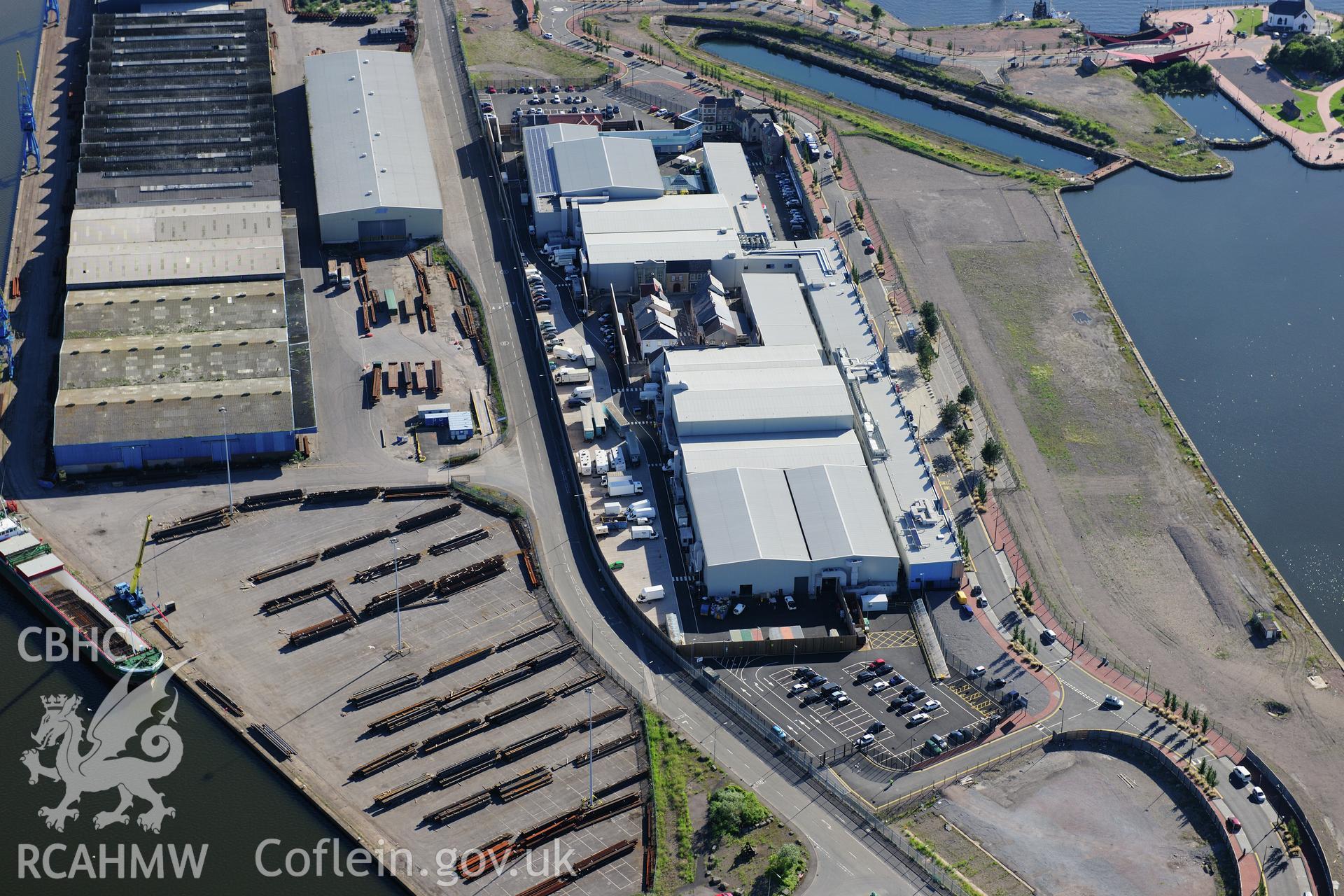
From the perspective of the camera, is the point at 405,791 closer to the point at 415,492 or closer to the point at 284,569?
the point at 284,569

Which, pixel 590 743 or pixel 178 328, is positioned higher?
pixel 178 328

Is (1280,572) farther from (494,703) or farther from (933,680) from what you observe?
(494,703)

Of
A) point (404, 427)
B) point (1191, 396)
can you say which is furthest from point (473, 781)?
point (1191, 396)

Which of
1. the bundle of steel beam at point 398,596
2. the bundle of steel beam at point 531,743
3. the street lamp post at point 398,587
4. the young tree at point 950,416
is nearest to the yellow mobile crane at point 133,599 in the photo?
the bundle of steel beam at point 398,596

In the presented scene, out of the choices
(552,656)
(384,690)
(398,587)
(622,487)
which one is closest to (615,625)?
(552,656)

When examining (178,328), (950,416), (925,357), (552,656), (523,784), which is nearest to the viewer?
(523,784)

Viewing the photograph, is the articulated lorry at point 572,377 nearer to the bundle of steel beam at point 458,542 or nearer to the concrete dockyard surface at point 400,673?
the concrete dockyard surface at point 400,673

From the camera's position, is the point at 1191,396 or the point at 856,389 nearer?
the point at 856,389
